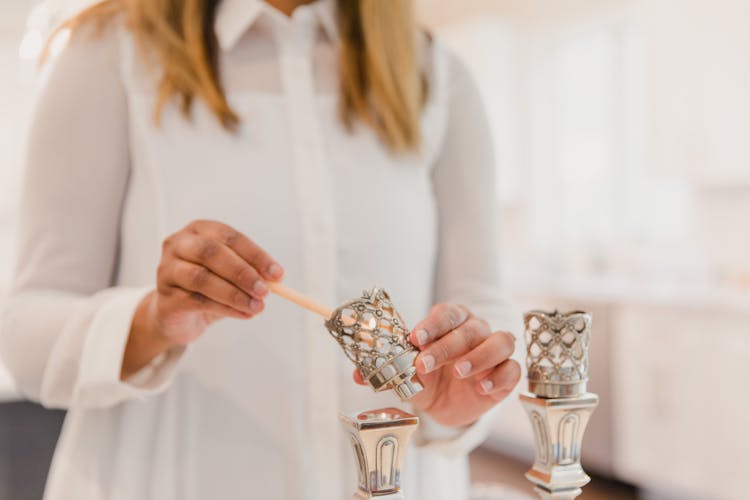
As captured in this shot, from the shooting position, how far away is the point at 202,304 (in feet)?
1.59

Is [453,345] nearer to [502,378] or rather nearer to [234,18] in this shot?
[502,378]

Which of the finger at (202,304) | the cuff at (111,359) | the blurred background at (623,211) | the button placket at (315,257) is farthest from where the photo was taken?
the blurred background at (623,211)

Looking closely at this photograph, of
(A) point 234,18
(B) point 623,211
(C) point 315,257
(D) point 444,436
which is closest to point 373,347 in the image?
(D) point 444,436

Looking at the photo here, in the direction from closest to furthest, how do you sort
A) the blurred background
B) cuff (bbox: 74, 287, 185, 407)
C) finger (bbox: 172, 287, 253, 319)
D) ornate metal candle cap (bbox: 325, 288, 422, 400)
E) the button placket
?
ornate metal candle cap (bbox: 325, 288, 422, 400)
finger (bbox: 172, 287, 253, 319)
cuff (bbox: 74, 287, 185, 407)
the button placket
the blurred background

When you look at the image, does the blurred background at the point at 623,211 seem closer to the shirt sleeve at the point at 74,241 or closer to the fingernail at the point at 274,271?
the shirt sleeve at the point at 74,241

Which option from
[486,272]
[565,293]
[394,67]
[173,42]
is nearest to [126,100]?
[173,42]

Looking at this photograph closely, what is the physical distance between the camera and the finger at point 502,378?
0.46 m

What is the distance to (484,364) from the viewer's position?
0.44 metres

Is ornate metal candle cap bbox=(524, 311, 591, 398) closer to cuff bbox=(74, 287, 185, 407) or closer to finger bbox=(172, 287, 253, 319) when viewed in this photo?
finger bbox=(172, 287, 253, 319)

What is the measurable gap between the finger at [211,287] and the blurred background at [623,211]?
63 centimetres

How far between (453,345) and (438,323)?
0.6 inches

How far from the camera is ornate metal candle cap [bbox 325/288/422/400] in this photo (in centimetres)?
37

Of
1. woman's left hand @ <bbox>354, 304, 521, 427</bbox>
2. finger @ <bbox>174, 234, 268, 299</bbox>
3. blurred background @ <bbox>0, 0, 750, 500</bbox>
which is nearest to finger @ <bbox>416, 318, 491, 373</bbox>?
woman's left hand @ <bbox>354, 304, 521, 427</bbox>

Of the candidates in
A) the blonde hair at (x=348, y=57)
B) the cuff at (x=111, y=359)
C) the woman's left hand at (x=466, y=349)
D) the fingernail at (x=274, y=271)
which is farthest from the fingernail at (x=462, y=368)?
the blonde hair at (x=348, y=57)
